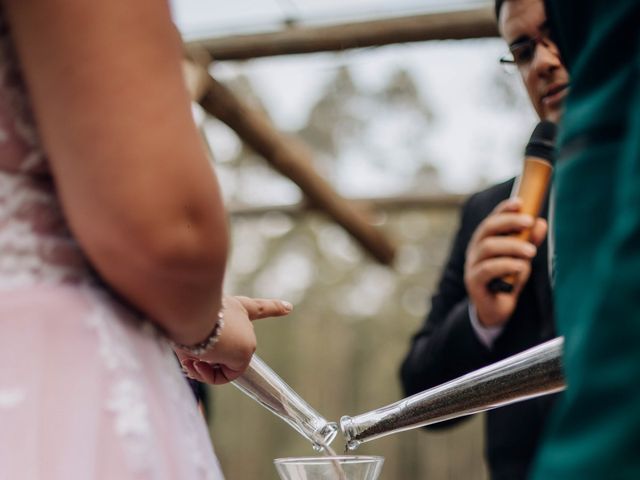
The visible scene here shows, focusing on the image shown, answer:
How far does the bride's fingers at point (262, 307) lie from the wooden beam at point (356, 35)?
2.25 metres

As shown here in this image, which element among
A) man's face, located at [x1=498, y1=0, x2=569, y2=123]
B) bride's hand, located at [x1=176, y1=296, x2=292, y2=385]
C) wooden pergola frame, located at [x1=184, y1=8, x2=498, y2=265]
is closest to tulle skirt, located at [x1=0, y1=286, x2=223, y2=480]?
bride's hand, located at [x1=176, y1=296, x2=292, y2=385]

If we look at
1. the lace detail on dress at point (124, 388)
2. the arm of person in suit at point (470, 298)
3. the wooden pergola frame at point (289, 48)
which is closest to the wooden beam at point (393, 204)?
the wooden pergola frame at point (289, 48)

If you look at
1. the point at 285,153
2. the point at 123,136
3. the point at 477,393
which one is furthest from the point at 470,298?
the point at 285,153

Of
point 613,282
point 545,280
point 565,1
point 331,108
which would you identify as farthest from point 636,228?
point 331,108

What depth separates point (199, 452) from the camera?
629 mm

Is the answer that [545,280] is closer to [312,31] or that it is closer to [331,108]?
[312,31]

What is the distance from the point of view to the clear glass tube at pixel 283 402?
0.96 meters

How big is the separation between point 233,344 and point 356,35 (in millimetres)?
2570

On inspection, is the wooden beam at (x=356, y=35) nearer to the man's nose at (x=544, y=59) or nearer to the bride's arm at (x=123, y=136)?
the man's nose at (x=544, y=59)

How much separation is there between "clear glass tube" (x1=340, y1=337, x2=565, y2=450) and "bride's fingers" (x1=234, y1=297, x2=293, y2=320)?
0.57ft

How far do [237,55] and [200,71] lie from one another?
0.28 metres

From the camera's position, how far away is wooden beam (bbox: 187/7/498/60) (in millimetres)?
2988

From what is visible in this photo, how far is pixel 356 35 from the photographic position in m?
3.16

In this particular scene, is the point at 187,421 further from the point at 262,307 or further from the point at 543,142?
the point at 543,142
